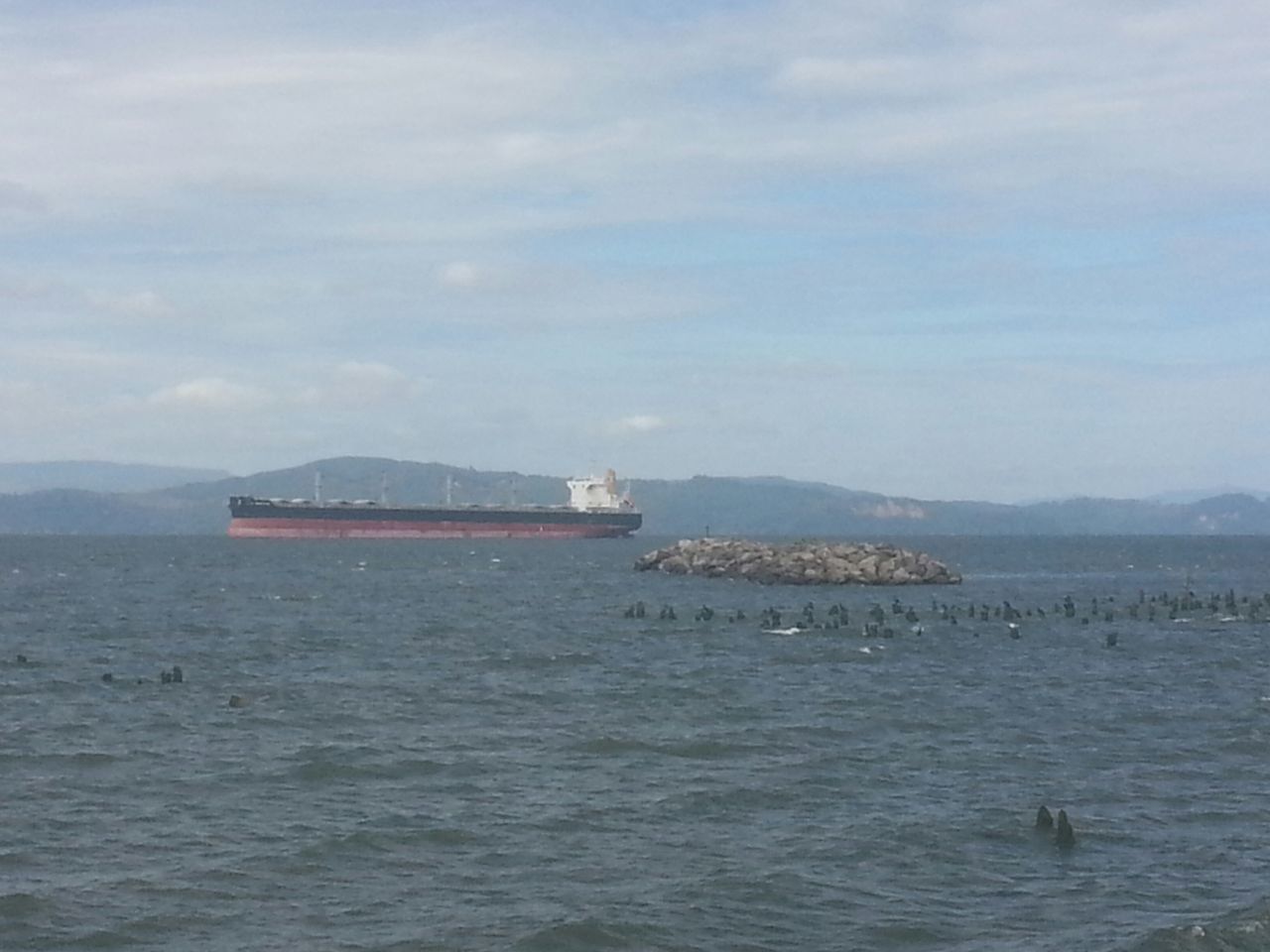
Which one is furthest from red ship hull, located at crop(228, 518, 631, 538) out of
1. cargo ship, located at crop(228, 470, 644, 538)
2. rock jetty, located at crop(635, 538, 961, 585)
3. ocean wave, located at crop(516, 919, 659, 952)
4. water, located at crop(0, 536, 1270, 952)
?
ocean wave, located at crop(516, 919, 659, 952)

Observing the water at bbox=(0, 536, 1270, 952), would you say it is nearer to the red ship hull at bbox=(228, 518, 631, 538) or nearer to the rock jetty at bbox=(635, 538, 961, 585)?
the rock jetty at bbox=(635, 538, 961, 585)

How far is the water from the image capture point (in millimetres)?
18406

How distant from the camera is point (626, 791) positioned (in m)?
25.7

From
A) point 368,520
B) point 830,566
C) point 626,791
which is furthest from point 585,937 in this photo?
point 368,520

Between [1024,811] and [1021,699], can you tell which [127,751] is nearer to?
[1024,811]

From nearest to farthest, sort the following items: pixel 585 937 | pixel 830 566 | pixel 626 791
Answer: pixel 585 937 < pixel 626 791 < pixel 830 566

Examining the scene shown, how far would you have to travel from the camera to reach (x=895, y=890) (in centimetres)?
1970

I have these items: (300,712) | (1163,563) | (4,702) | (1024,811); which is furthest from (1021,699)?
(1163,563)

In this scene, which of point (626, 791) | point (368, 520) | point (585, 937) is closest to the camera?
point (585, 937)

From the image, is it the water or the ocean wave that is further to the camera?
the water

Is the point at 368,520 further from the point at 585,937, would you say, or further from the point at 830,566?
the point at 585,937

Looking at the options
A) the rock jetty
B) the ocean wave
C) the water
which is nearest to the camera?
the ocean wave

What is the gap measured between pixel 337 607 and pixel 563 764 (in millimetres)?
44125

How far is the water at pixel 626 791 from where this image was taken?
60.4 ft
